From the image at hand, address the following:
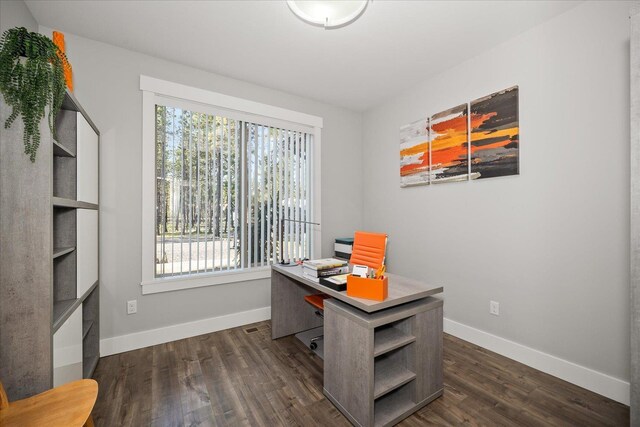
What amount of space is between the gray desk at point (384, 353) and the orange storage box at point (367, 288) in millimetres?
43

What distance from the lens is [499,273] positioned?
7.95ft

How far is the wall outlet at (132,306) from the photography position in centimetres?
247

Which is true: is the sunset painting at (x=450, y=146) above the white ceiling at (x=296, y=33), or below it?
below

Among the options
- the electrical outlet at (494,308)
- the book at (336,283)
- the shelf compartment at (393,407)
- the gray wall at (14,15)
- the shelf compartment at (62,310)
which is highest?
the gray wall at (14,15)

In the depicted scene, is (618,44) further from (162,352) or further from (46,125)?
(162,352)

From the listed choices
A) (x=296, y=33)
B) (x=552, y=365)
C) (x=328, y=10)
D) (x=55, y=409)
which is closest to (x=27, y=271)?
(x=55, y=409)

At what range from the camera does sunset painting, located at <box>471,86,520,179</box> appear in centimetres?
231

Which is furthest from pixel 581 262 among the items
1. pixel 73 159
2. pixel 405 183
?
pixel 73 159

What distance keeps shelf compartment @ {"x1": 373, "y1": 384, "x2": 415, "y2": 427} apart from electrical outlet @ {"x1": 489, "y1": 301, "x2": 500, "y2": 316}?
1228 millimetres

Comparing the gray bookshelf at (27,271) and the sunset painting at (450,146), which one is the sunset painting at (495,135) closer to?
the sunset painting at (450,146)

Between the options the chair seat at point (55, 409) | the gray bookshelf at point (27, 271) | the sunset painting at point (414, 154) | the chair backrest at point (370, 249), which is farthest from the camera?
the sunset painting at point (414, 154)

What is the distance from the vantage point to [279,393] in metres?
1.88

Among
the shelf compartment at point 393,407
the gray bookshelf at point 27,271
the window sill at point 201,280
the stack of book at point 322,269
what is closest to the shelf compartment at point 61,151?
the gray bookshelf at point 27,271

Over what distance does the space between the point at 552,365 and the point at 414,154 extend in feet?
7.36
